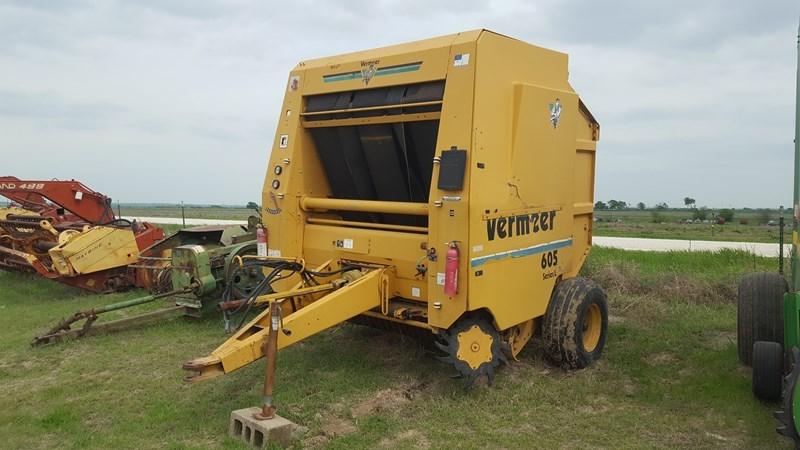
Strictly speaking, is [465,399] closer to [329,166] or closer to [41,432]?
[329,166]

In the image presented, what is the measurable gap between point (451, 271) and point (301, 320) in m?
1.16

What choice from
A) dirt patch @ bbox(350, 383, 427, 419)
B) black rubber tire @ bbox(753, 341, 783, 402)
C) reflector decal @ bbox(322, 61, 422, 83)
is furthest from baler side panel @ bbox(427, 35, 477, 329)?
black rubber tire @ bbox(753, 341, 783, 402)

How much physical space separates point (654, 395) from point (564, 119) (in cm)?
251

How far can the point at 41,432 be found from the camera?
14.8 ft

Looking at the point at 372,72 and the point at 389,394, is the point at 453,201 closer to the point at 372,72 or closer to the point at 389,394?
the point at 372,72

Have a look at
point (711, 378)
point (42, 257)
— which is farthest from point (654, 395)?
point (42, 257)

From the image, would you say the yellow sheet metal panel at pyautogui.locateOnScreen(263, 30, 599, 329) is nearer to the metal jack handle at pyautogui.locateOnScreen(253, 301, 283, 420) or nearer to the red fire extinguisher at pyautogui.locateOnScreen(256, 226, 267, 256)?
the red fire extinguisher at pyautogui.locateOnScreen(256, 226, 267, 256)

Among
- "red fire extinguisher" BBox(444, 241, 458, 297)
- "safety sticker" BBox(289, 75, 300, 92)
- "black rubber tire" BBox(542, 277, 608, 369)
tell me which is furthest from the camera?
"safety sticker" BBox(289, 75, 300, 92)

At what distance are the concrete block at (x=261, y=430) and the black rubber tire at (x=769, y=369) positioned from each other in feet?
11.2

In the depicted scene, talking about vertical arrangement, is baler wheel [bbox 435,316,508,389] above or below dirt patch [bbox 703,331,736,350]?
Result: above

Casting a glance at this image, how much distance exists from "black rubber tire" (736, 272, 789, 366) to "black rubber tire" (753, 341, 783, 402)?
2.30 feet

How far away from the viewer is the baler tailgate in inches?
164

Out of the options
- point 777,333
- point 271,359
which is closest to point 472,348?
point 271,359

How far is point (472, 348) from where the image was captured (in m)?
4.90
